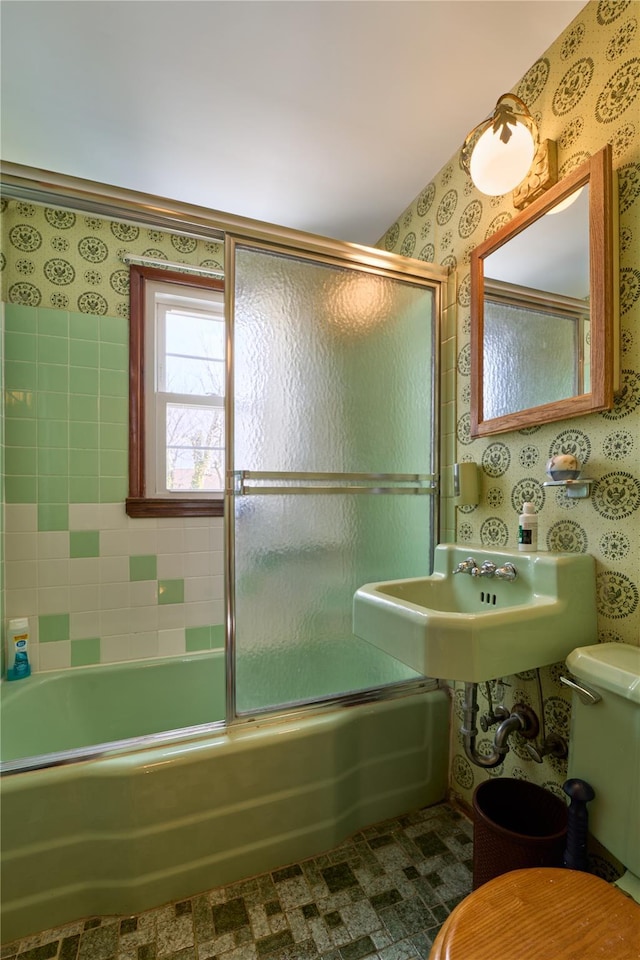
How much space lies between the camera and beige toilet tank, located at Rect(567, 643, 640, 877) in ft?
2.65

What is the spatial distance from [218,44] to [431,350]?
1.15 m

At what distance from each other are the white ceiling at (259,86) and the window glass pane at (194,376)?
Result: 2.37 ft

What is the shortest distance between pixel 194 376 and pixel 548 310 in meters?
1.62

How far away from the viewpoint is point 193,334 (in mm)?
2180

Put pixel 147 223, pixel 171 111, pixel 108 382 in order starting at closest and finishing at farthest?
pixel 147 223
pixel 171 111
pixel 108 382

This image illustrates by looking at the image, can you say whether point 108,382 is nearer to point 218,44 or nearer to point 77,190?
point 77,190

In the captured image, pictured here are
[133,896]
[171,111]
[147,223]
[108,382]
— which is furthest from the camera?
[108,382]

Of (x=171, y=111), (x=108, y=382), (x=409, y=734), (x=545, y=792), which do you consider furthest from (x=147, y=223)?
(x=545, y=792)

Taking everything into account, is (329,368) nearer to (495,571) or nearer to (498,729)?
(495,571)

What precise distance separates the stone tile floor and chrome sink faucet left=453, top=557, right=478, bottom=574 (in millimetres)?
890

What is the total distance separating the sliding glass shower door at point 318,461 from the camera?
136 centimetres

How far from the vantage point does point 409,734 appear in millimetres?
1493

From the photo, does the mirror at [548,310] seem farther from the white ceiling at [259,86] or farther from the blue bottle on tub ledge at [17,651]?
the blue bottle on tub ledge at [17,651]

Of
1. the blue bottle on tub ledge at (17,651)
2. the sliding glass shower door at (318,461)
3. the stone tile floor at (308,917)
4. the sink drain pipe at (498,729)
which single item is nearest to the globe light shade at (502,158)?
the sliding glass shower door at (318,461)
